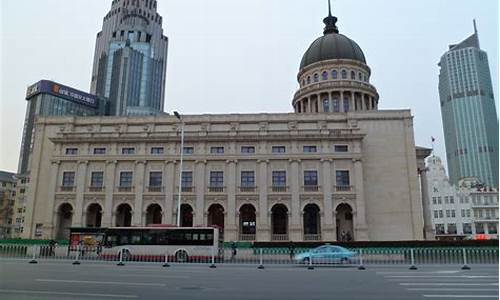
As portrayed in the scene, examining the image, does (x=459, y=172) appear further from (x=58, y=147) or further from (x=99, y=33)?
(x=99, y=33)

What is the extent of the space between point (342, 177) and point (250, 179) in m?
11.8

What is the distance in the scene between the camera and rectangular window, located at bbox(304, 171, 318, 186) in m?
48.3

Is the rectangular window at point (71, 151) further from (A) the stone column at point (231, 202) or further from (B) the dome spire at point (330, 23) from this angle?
(B) the dome spire at point (330, 23)

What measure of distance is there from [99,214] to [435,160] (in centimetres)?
8002

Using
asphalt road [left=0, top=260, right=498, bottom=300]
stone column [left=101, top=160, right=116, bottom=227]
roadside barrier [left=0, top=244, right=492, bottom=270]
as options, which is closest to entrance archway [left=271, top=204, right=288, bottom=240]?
roadside barrier [left=0, top=244, right=492, bottom=270]

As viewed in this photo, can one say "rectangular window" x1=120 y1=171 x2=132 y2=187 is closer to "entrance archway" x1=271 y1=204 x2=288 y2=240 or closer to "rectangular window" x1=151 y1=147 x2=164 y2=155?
"rectangular window" x1=151 y1=147 x2=164 y2=155

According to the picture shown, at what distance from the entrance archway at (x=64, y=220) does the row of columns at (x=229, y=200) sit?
1112 millimetres

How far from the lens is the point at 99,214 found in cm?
5209

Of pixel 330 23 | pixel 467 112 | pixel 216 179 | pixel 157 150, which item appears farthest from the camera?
pixel 467 112

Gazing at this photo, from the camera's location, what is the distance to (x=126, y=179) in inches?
1976

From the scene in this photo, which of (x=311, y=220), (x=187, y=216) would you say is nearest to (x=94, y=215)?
(x=187, y=216)

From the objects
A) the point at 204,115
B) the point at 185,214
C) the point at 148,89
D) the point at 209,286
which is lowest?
the point at 209,286

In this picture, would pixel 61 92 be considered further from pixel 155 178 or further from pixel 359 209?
pixel 359 209

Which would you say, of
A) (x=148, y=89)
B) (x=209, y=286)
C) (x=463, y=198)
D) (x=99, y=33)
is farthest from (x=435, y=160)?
(x=99, y=33)
